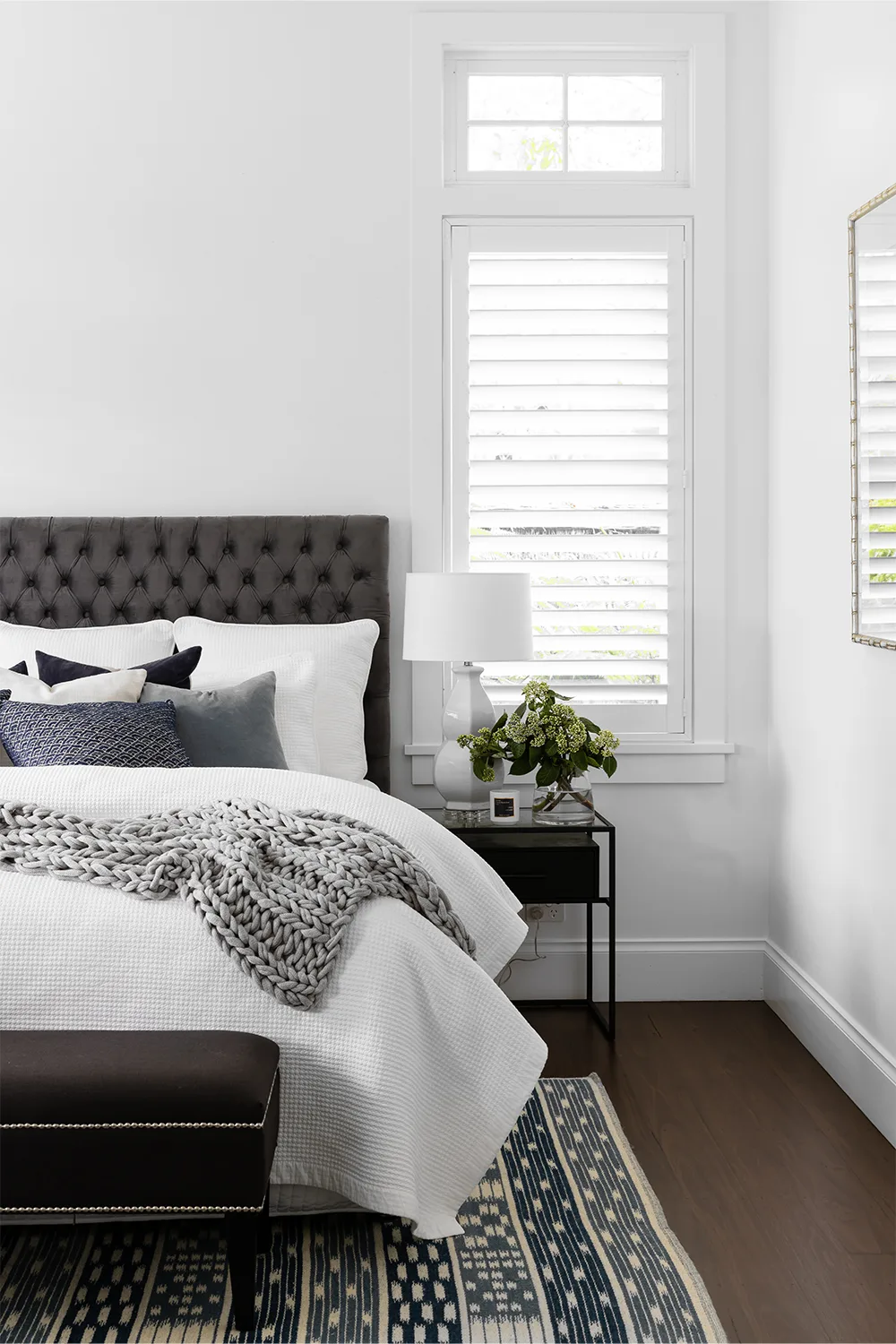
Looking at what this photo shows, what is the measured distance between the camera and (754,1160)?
2.36m

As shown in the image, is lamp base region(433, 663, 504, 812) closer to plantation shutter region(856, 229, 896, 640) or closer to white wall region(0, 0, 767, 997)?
white wall region(0, 0, 767, 997)

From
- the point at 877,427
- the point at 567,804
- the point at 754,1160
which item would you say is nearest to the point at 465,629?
the point at 567,804

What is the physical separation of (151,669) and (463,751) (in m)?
0.89

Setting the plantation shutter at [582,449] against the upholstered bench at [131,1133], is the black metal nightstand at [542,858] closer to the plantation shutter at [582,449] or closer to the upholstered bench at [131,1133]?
the plantation shutter at [582,449]

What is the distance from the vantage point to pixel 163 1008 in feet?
6.06

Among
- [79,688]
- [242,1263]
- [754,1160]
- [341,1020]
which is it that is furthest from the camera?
[79,688]

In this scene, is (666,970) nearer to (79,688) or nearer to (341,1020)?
(341,1020)

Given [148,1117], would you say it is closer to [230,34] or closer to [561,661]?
[561,661]

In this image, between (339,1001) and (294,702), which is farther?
(294,702)

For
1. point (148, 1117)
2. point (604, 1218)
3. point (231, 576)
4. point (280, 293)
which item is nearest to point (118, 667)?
point (231, 576)

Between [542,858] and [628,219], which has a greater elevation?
[628,219]

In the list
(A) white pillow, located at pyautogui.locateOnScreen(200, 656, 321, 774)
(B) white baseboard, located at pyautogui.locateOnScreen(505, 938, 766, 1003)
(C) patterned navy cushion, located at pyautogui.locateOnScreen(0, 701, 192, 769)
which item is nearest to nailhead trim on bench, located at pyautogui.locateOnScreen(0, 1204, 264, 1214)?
(C) patterned navy cushion, located at pyautogui.locateOnScreen(0, 701, 192, 769)

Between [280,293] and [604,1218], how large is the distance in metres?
2.65

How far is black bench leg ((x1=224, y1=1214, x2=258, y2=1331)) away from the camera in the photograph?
1.68m
